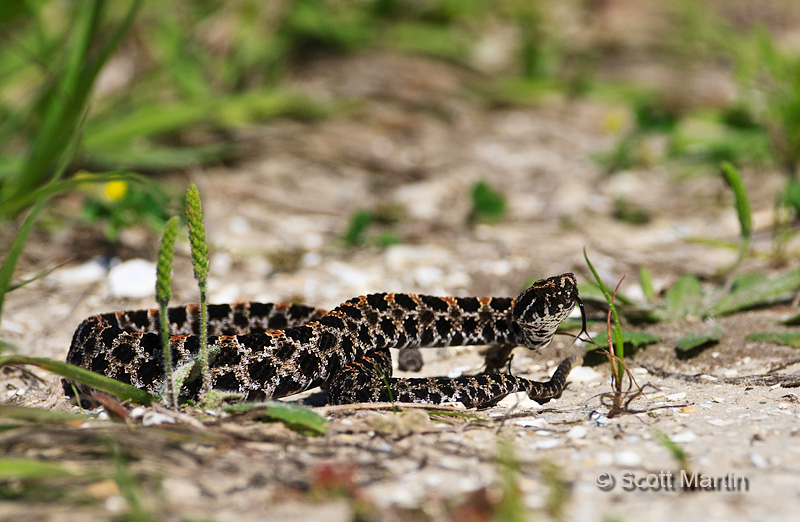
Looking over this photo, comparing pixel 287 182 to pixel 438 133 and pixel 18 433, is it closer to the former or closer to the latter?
pixel 438 133

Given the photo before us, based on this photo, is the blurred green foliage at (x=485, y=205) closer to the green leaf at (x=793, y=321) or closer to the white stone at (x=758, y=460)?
the green leaf at (x=793, y=321)

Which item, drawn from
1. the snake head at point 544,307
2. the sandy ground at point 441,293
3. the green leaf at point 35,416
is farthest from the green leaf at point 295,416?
the snake head at point 544,307

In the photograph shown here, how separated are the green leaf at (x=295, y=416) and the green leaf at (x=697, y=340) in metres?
2.77

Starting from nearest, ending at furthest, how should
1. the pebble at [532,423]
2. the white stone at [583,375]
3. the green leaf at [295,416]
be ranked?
the green leaf at [295,416]
the pebble at [532,423]
the white stone at [583,375]

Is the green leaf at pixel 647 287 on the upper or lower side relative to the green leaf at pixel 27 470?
upper

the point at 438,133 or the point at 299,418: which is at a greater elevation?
the point at 438,133

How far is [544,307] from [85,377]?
270 centimetres

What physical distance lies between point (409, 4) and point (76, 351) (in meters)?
9.62

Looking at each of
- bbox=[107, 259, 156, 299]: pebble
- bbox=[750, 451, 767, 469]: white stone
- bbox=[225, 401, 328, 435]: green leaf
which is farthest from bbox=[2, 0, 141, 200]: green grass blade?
bbox=[750, 451, 767, 469]: white stone

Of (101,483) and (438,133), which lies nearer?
(101,483)

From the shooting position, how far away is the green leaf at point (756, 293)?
19.4ft

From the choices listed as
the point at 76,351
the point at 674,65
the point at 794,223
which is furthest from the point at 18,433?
the point at 674,65

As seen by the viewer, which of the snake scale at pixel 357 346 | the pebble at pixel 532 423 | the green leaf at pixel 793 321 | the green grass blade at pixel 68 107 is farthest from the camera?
the green grass blade at pixel 68 107

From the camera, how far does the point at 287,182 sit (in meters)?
9.31
